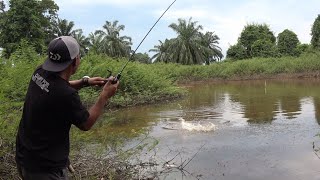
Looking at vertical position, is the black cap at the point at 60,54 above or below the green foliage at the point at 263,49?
below

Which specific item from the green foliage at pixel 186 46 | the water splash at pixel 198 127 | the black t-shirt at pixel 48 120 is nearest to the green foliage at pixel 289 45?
the green foliage at pixel 186 46

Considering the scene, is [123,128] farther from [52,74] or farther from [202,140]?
[52,74]

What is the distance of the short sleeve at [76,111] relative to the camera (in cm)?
269

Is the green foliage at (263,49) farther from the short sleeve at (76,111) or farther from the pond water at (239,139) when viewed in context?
the short sleeve at (76,111)

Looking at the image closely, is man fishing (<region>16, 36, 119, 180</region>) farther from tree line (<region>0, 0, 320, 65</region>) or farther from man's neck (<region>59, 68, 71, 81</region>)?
tree line (<region>0, 0, 320, 65</region>)

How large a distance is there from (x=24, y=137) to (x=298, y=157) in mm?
5724

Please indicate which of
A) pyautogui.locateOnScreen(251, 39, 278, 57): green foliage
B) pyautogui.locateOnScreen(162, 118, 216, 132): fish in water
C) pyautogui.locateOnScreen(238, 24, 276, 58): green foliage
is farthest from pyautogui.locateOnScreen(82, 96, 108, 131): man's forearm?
pyautogui.locateOnScreen(238, 24, 276, 58): green foliage

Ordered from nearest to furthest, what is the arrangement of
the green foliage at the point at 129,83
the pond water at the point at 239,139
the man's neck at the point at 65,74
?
the man's neck at the point at 65,74
the pond water at the point at 239,139
the green foliage at the point at 129,83

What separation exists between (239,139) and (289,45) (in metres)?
39.9

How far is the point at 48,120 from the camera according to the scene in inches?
108

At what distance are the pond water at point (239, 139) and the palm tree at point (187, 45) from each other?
1370 inches

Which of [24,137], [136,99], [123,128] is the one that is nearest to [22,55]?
[123,128]

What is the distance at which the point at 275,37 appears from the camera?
50.8 m

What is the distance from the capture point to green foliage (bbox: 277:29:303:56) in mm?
46125
